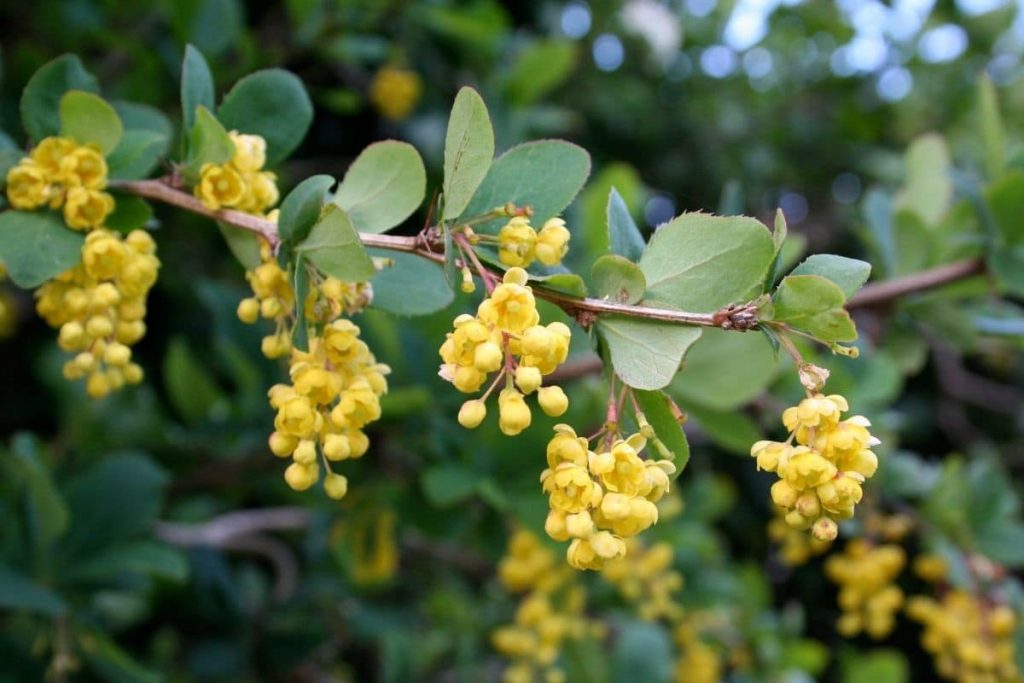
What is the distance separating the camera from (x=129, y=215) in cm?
94

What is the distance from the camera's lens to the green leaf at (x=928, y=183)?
1.54 meters

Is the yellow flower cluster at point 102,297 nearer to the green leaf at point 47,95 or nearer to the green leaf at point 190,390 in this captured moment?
the green leaf at point 47,95

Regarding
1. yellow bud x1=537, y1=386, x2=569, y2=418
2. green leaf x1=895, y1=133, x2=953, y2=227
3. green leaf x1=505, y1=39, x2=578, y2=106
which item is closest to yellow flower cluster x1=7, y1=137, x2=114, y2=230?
yellow bud x1=537, y1=386, x2=569, y2=418

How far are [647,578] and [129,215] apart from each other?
4.47ft

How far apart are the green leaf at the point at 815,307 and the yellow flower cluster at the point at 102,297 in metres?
0.58

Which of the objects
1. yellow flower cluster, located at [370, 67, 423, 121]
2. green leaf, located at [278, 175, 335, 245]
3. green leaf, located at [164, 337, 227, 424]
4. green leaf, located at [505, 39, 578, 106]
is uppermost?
green leaf, located at [278, 175, 335, 245]

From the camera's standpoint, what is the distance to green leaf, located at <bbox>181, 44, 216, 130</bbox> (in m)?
0.96

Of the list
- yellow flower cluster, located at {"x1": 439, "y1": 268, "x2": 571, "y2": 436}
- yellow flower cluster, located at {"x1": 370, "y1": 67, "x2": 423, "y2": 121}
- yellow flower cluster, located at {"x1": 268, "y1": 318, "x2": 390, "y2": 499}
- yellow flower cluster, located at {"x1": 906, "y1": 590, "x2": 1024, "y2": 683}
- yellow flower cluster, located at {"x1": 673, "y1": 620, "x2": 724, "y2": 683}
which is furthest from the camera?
yellow flower cluster, located at {"x1": 370, "y1": 67, "x2": 423, "y2": 121}

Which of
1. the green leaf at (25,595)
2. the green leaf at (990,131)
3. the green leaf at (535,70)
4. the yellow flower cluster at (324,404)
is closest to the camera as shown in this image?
the yellow flower cluster at (324,404)

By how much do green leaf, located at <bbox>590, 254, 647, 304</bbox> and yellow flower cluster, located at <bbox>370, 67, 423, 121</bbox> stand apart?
2024 millimetres

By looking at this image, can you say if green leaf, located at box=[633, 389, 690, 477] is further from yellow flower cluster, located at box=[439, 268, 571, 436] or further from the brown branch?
the brown branch

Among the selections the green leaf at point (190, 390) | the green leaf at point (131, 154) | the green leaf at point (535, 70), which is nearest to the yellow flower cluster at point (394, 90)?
the green leaf at point (535, 70)

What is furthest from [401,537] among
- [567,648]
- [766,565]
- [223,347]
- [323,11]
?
[766,565]

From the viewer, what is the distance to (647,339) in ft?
2.41
